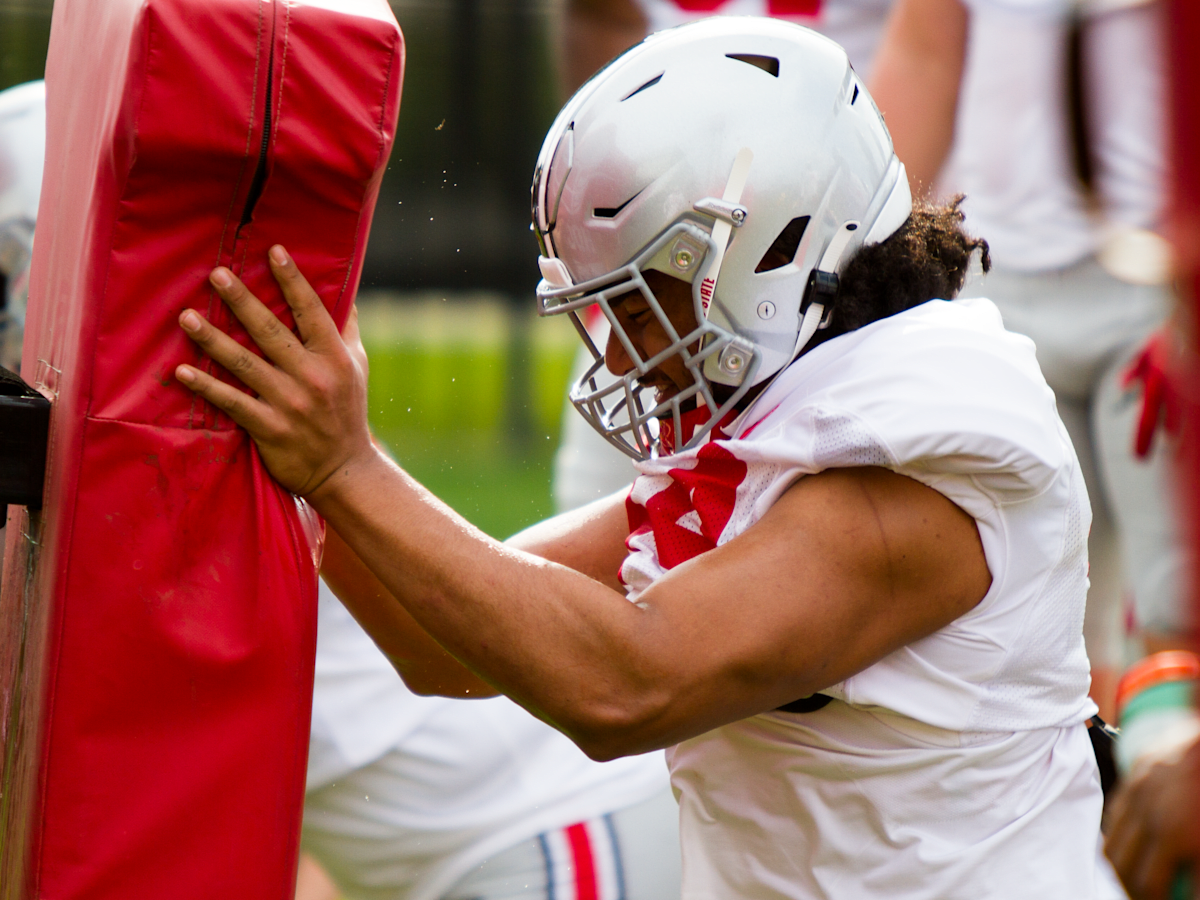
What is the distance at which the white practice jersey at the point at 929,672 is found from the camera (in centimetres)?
128

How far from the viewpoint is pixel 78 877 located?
1173 mm

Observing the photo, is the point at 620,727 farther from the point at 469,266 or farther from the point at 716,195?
the point at 469,266

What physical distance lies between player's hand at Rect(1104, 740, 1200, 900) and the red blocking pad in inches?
29.8

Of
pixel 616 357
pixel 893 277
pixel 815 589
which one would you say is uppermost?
pixel 893 277

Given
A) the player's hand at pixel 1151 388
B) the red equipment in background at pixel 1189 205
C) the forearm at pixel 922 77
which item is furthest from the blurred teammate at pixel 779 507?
the forearm at pixel 922 77

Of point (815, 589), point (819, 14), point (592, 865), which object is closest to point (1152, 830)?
point (815, 589)

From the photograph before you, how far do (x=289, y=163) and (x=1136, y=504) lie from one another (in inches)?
83.1

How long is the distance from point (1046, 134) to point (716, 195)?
1.83 meters

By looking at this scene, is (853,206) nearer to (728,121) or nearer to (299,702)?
(728,121)

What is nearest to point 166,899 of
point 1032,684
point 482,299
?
point 1032,684

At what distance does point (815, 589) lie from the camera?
126 cm

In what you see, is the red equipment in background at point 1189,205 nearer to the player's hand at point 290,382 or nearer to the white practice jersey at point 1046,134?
the player's hand at point 290,382

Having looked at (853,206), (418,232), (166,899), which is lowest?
(418,232)

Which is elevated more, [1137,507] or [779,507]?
[779,507]
